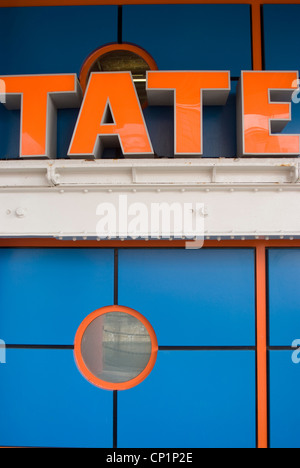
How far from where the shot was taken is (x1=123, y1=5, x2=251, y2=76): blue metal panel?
12.2 feet

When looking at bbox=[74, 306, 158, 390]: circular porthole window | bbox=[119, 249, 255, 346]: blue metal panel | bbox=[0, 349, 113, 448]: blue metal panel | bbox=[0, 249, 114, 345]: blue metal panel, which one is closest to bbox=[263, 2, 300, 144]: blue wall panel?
bbox=[119, 249, 255, 346]: blue metal panel

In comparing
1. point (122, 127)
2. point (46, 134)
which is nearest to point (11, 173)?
point (46, 134)

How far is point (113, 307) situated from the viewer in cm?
359

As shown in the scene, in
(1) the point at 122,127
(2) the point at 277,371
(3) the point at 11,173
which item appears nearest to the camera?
(3) the point at 11,173

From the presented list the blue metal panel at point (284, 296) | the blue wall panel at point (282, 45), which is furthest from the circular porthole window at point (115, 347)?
the blue wall panel at point (282, 45)

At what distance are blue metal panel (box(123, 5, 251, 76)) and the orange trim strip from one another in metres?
2.26

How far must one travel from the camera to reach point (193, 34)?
12.4 ft

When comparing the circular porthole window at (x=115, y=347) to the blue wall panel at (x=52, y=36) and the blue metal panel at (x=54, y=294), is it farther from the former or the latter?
the blue wall panel at (x=52, y=36)

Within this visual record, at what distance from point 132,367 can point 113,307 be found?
669 millimetres

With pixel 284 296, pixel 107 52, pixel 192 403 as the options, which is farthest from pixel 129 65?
pixel 192 403

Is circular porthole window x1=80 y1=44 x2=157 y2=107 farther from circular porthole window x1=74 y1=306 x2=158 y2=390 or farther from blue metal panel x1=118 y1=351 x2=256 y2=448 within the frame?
blue metal panel x1=118 y1=351 x2=256 y2=448

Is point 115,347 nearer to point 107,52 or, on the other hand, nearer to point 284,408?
point 284,408

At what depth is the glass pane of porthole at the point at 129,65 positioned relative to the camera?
13.5 ft
